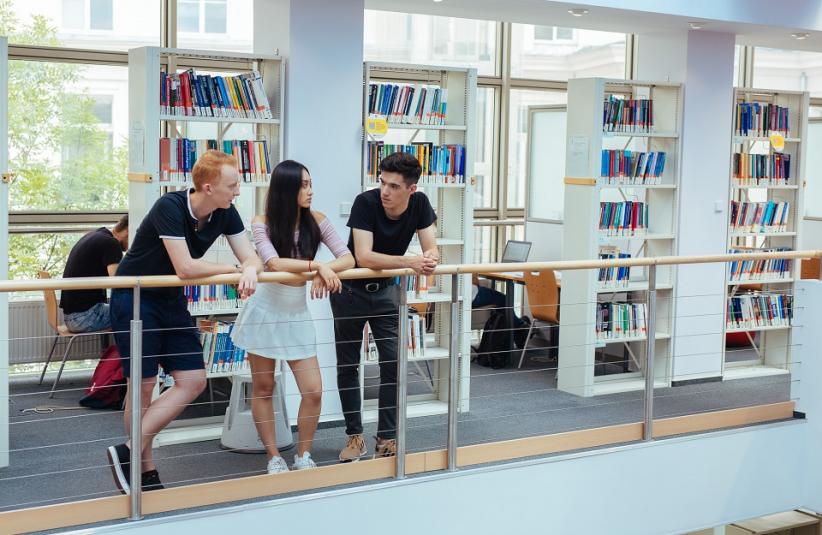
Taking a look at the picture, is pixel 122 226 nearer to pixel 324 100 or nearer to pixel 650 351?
pixel 324 100

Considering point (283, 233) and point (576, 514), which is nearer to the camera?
point (283, 233)

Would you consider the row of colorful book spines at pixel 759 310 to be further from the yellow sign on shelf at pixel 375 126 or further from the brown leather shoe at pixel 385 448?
the brown leather shoe at pixel 385 448

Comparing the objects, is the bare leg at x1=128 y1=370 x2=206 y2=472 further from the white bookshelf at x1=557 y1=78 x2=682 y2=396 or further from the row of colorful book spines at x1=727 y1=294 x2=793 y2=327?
the row of colorful book spines at x1=727 y1=294 x2=793 y2=327

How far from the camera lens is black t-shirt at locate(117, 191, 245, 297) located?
13.7 feet

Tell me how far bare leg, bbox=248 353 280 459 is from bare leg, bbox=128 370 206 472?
1.08 ft

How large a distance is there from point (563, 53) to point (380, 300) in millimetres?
5253

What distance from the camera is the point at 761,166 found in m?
7.99

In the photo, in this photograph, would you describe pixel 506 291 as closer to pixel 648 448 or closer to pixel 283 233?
pixel 648 448

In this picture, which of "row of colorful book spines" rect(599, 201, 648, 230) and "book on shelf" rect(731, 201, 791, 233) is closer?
"row of colorful book spines" rect(599, 201, 648, 230)

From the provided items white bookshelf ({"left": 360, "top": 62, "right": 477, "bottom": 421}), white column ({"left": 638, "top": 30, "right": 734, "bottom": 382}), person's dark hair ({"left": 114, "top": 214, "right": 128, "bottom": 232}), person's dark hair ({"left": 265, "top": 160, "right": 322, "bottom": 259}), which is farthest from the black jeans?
white column ({"left": 638, "top": 30, "right": 734, "bottom": 382})

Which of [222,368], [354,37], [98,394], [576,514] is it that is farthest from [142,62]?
[576,514]

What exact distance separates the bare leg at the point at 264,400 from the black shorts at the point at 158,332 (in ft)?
1.10

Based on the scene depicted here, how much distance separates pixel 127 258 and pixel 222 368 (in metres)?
1.53

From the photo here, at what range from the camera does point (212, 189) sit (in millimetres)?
4238
